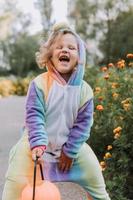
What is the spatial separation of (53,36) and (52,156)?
690 millimetres

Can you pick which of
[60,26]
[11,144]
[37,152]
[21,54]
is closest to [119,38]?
[21,54]

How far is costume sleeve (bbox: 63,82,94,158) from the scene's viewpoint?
3104 mm

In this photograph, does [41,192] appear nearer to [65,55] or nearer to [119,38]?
→ [65,55]

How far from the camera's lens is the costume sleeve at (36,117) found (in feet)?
9.85

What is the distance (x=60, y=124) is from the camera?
123 inches

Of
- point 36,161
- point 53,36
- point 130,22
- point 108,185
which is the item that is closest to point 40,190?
point 36,161

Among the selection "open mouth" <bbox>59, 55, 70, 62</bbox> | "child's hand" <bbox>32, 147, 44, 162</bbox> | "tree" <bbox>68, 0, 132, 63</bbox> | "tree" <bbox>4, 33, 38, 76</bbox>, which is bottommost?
"tree" <bbox>4, 33, 38, 76</bbox>

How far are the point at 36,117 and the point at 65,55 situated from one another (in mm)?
402

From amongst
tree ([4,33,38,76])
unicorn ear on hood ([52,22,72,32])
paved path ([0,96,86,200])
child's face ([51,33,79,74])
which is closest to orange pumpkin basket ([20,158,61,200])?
child's face ([51,33,79,74])

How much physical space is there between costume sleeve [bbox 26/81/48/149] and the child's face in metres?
0.19

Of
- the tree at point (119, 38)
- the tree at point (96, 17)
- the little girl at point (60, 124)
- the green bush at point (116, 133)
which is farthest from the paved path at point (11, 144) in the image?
the tree at point (96, 17)

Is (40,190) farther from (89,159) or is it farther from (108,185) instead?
(108,185)

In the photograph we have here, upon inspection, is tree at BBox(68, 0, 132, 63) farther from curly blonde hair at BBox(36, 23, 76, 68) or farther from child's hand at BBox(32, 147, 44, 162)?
child's hand at BBox(32, 147, 44, 162)

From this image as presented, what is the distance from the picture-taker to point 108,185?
499cm
